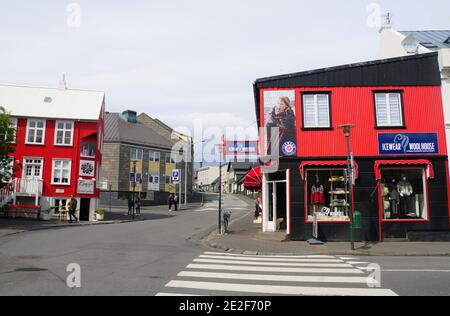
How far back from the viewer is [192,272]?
9391mm

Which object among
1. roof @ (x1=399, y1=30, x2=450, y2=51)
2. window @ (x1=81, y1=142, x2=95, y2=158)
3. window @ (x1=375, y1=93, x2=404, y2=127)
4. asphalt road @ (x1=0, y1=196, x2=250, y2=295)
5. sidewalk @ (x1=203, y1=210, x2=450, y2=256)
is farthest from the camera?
window @ (x1=81, y1=142, x2=95, y2=158)

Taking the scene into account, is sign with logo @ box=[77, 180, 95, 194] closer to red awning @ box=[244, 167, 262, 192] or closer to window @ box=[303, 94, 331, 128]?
red awning @ box=[244, 167, 262, 192]

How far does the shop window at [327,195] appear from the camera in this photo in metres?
16.9

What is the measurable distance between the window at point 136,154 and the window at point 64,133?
21966mm

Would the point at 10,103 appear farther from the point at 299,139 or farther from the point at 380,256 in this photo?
the point at 380,256

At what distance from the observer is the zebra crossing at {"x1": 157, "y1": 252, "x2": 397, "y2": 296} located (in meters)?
7.36

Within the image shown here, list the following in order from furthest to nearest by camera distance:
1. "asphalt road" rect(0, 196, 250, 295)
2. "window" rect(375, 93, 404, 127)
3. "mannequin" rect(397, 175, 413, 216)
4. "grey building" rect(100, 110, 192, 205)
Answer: "grey building" rect(100, 110, 192, 205)
"window" rect(375, 93, 404, 127)
"mannequin" rect(397, 175, 413, 216)
"asphalt road" rect(0, 196, 250, 295)

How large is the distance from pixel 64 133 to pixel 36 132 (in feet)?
6.40

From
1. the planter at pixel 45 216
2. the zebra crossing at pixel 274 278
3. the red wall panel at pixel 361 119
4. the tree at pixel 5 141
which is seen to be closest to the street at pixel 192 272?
the zebra crossing at pixel 274 278

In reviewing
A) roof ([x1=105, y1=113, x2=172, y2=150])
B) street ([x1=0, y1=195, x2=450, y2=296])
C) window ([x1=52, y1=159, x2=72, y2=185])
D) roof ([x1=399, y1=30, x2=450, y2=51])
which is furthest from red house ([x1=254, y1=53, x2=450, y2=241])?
roof ([x1=105, y1=113, x2=172, y2=150])

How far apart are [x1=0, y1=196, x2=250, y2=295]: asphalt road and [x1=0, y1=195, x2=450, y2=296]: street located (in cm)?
2

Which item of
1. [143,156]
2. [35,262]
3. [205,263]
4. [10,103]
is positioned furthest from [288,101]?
[143,156]

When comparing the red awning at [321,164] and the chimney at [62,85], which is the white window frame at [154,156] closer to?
the chimney at [62,85]

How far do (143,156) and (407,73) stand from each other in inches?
1591
